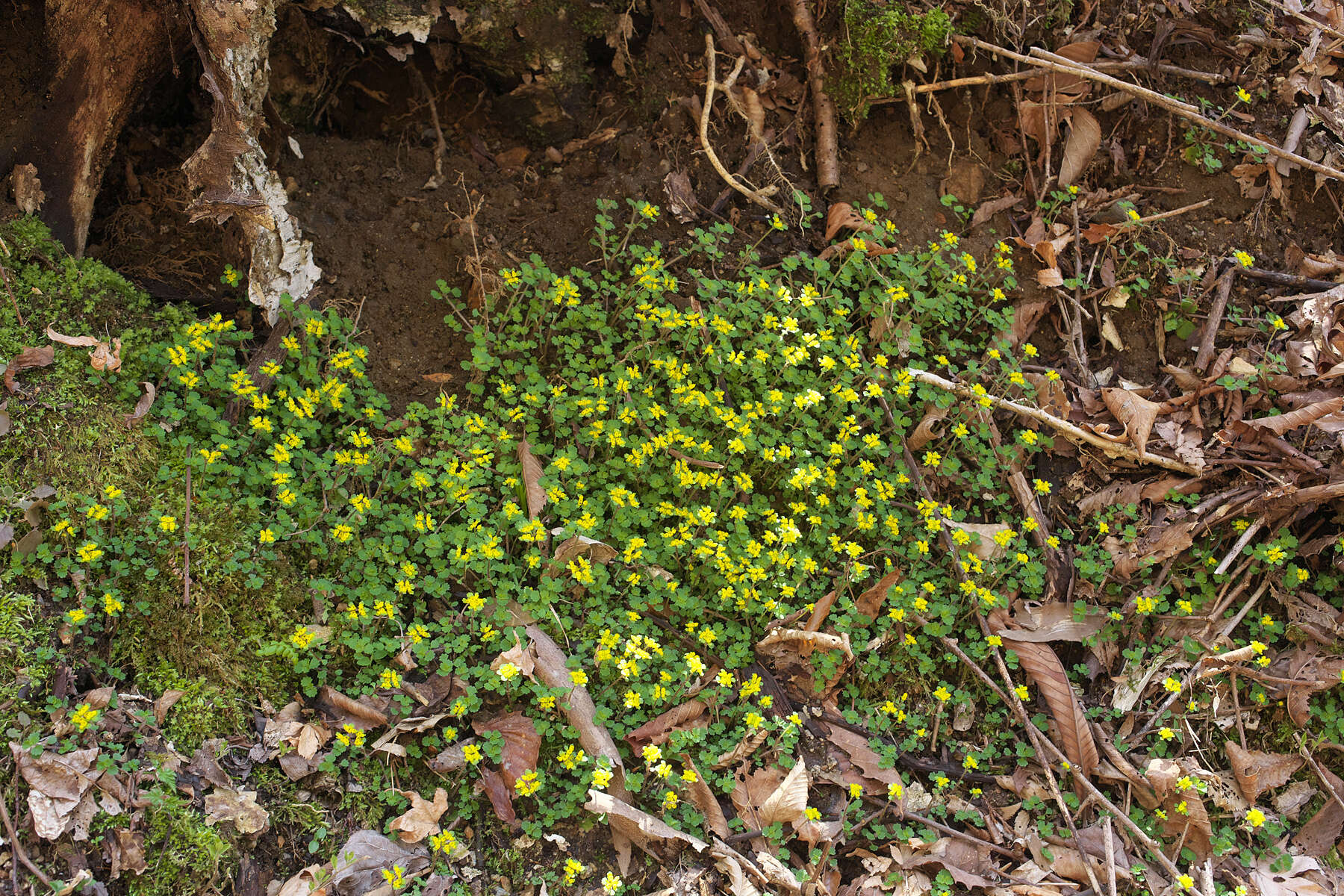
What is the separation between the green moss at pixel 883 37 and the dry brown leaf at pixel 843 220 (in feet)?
2.19

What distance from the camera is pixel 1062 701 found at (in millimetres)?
3789

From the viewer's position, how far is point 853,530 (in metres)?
4.16

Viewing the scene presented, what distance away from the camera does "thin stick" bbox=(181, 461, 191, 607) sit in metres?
3.27

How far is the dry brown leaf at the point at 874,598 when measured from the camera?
12.8 ft

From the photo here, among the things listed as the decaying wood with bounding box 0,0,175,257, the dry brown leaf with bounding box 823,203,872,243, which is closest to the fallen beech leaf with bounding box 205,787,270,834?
the decaying wood with bounding box 0,0,175,257

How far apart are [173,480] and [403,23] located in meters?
2.39

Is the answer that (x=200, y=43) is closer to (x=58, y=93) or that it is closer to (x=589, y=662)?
(x=58, y=93)

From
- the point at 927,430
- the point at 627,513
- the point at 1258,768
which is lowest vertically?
the point at 1258,768

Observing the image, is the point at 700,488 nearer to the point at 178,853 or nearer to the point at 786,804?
the point at 786,804

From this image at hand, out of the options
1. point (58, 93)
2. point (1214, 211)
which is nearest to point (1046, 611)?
point (1214, 211)

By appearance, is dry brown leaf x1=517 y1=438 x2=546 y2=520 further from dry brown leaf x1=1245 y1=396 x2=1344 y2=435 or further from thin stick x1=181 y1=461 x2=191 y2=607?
dry brown leaf x1=1245 y1=396 x2=1344 y2=435

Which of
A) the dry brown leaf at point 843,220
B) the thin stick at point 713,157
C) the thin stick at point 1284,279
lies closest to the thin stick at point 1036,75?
the dry brown leaf at point 843,220

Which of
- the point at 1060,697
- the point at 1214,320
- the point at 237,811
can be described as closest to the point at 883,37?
the point at 1214,320

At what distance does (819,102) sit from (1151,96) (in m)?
1.80
